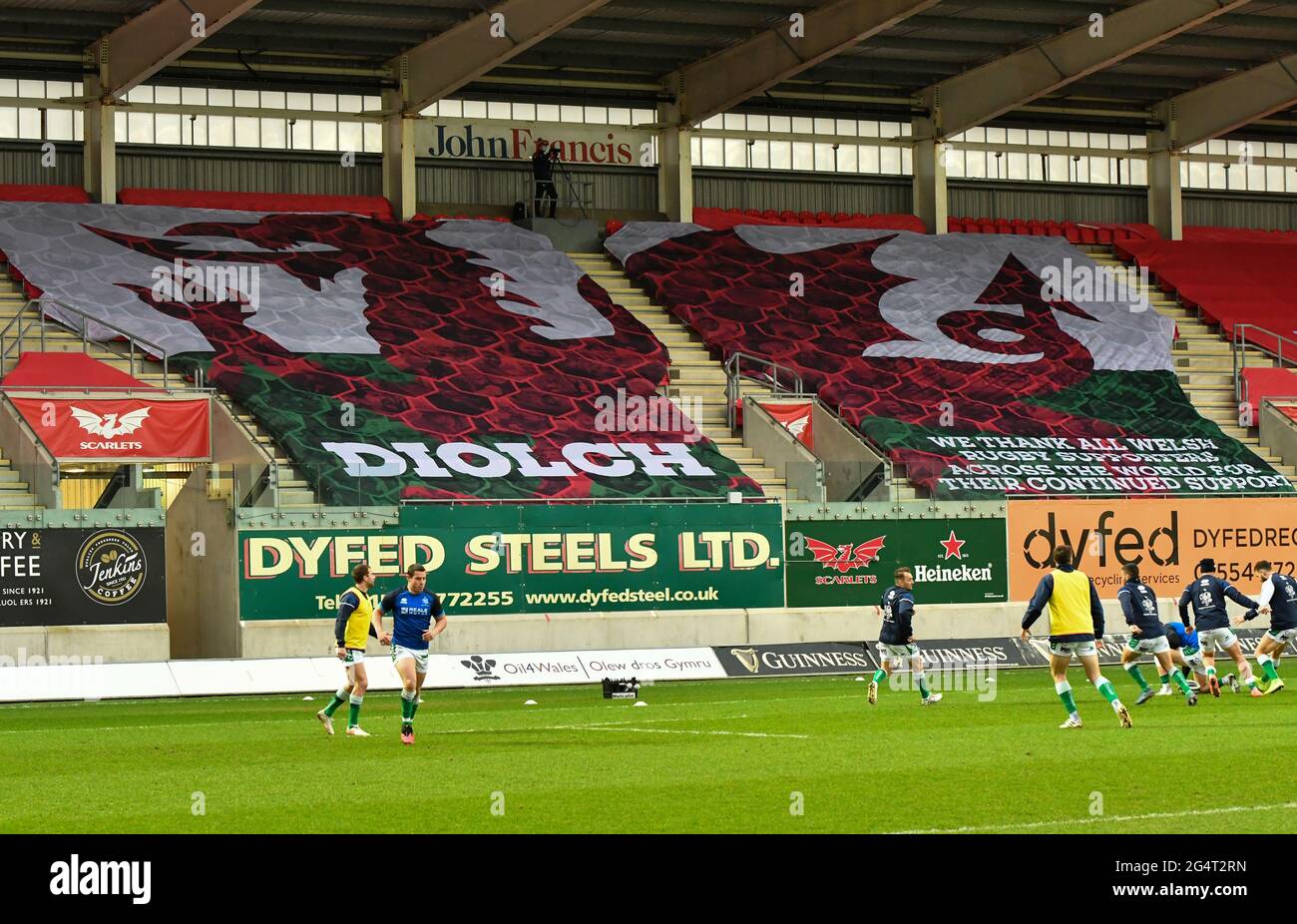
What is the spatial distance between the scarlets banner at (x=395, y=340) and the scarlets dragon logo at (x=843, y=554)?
240cm

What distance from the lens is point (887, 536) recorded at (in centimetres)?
3603

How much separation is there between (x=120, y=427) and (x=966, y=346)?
21.3 metres

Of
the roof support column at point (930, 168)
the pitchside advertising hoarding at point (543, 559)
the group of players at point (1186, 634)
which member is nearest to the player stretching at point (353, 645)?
the group of players at point (1186, 634)

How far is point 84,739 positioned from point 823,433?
2289 cm

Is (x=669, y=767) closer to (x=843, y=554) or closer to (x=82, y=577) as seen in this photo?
(x=82, y=577)

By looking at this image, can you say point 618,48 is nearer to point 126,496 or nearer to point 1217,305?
point 1217,305

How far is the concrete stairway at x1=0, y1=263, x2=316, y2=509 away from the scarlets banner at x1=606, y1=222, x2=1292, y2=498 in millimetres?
12162

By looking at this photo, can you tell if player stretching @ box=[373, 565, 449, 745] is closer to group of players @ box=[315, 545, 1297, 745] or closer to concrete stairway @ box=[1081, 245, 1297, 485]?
group of players @ box=[315, 545, 1297, 745]

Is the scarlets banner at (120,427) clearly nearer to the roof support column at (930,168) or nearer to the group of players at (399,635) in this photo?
the group of players at (399,635)

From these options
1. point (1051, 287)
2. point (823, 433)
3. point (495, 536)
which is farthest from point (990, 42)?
point (495, 536)

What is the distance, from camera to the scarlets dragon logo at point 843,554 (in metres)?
35.4

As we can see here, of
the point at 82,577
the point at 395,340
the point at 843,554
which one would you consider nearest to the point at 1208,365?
the point at 843,554

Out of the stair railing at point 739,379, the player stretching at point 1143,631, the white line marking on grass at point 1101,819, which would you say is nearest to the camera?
the white line marking on grass at point 1101,819

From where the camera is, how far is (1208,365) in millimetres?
49250
